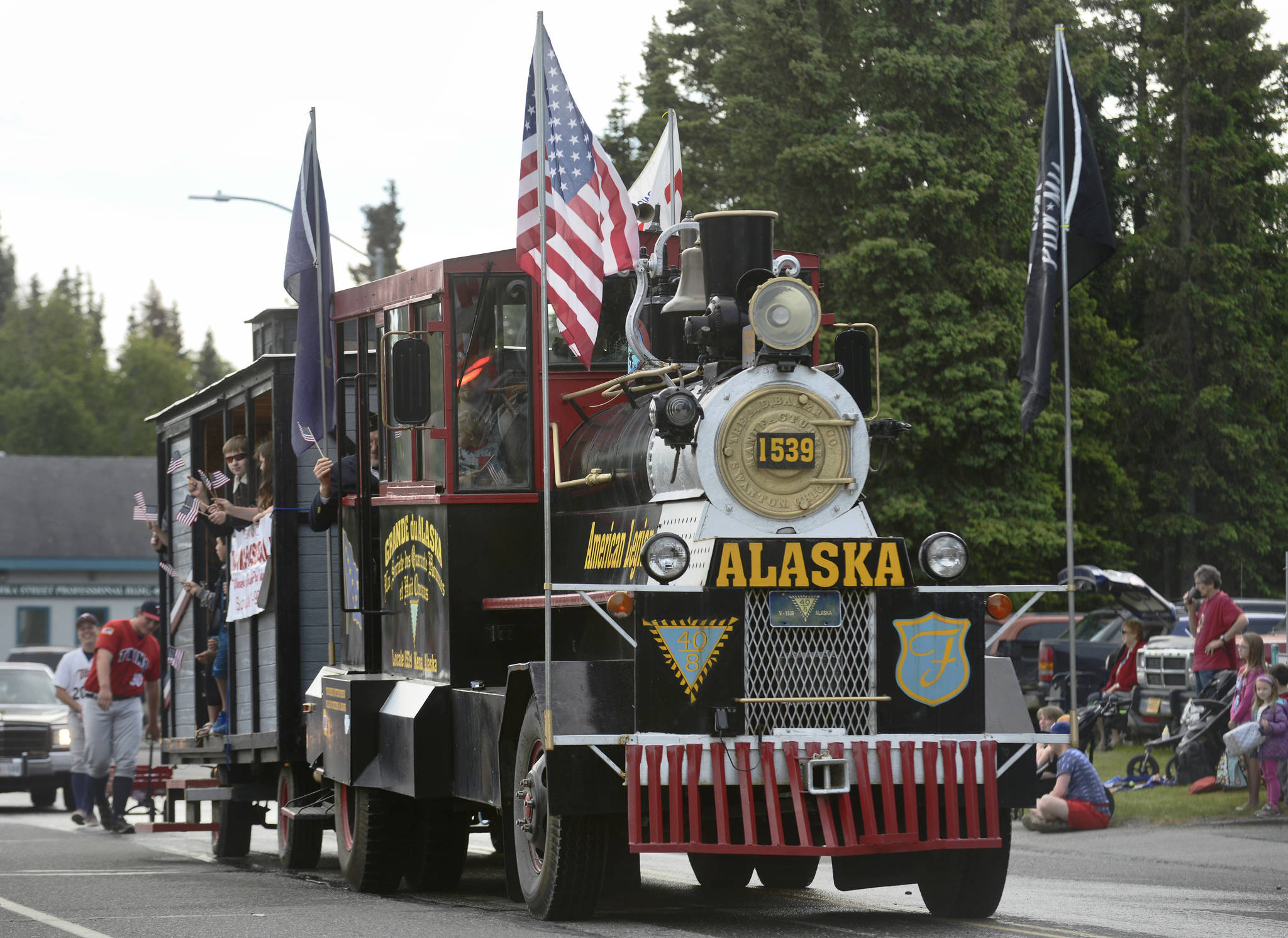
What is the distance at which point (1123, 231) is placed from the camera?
47.1 m

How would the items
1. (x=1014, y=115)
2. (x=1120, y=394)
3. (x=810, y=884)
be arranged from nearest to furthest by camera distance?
1. (x=810, y=884)
2. (x=1014, y=115)
3. (x=1120, y=394)

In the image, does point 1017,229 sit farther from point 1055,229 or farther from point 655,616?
point 655,616

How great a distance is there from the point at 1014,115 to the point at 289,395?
1141 inches

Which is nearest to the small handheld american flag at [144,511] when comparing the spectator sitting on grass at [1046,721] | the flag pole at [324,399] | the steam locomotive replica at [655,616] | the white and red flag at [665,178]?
the flag pole at [324,399]

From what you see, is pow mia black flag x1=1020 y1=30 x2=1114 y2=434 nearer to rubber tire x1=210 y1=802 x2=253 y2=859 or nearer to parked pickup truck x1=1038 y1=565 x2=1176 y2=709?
rubber tire x1=210 y1=802 x2=253 y2=859

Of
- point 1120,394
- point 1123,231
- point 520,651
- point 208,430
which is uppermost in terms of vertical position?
point 1123,231

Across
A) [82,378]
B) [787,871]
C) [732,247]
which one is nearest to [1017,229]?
[787,871]

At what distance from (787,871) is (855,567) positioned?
10.7 ft

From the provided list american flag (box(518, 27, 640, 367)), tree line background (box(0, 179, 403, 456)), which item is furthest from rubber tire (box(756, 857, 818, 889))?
tree line background (box(0, 179, 403, 456))

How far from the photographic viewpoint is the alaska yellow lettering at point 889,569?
29.6 feet

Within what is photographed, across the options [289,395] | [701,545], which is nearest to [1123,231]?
[289,395]

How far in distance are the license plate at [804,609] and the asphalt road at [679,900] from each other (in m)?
1.35

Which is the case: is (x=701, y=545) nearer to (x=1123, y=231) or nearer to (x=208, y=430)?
(x=208, y=430)

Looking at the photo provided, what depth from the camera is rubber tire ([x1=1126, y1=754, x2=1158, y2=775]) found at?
18.6 metres
